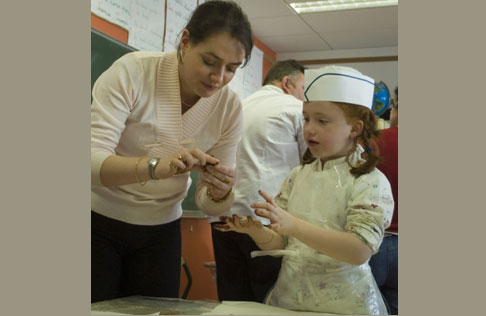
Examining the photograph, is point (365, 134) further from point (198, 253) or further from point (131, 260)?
point (198, 253)

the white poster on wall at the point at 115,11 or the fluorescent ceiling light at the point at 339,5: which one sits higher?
the white poster on wall at the point at 115,11

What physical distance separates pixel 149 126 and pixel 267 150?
346 mm

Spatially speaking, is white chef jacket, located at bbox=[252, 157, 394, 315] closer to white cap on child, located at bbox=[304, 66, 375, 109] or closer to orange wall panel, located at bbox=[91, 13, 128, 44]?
white cap on child, located at bbox=[304, 66, 375, 109]

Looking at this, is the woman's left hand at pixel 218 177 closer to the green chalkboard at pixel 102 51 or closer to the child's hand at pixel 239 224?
the child's hand at pixel 239 224

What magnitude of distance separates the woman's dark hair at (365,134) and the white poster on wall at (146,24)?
70 cm

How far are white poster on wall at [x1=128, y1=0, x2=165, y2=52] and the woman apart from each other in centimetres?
57

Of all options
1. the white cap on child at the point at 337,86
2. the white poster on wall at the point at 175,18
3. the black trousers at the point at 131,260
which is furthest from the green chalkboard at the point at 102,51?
the white cap on child at the point at 337,86

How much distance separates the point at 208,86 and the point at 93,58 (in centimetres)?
46

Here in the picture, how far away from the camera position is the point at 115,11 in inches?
44.3

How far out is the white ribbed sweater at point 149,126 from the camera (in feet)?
1.92

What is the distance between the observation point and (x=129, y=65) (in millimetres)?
622

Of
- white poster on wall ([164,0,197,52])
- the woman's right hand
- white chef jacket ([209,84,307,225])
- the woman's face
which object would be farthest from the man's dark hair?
the woman's right hand

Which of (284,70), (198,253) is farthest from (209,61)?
(198,253)
